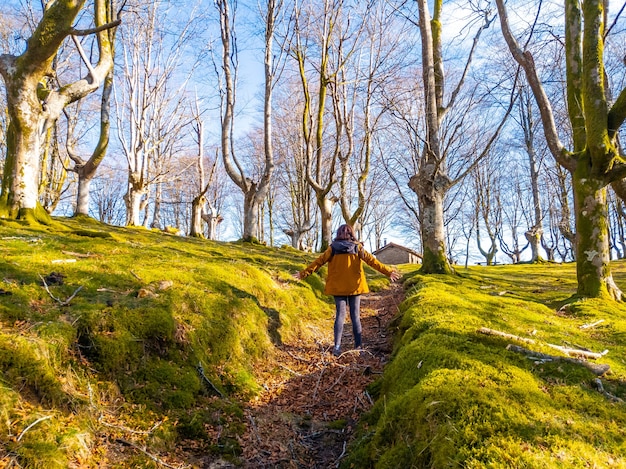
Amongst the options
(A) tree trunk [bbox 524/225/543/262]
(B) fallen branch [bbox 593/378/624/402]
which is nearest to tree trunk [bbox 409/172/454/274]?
(B) fallen branch [bbox 593/378/624/402]

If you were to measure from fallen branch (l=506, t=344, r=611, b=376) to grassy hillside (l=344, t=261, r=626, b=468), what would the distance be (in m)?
0.06

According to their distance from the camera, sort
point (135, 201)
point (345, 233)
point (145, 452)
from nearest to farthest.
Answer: point (145, 452) < point (345, 233) < point (135, 201)

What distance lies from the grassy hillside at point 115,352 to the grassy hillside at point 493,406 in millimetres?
1508

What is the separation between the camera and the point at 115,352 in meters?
3.38

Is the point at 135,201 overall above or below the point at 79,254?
above

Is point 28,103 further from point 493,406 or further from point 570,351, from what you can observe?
point 570,351

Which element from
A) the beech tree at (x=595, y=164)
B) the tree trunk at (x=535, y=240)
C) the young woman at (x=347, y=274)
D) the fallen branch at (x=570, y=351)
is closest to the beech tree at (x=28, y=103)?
the young woman at (x=347, y=274)

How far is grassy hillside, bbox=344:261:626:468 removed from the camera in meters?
2.00

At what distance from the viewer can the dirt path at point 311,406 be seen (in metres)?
3.10

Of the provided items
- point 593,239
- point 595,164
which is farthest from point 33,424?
point 595,164

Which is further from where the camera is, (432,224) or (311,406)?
(432,224)

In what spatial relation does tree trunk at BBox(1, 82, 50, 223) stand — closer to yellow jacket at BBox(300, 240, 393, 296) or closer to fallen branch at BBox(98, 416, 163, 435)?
yellow jacket at BBox(300, 240, 393, 296)

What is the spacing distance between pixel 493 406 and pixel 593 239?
582 centimetres

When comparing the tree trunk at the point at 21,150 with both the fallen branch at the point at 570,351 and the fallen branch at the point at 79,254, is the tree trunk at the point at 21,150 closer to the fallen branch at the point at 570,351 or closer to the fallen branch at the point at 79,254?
the fallen branch at the point at 79,254
